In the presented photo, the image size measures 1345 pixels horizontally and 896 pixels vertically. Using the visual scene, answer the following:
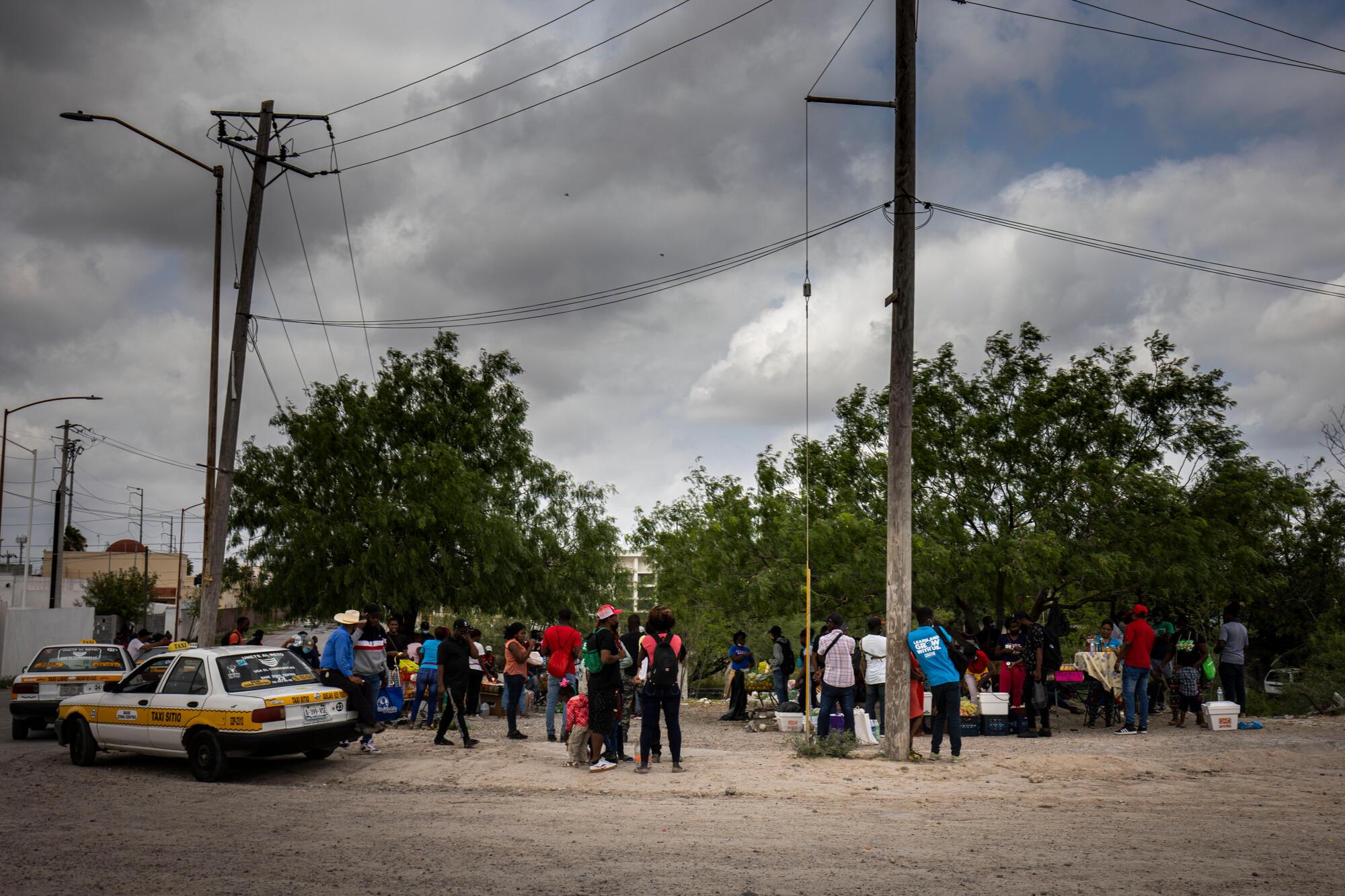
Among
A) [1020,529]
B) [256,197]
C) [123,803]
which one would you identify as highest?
[256,197]

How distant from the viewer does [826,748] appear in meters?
13.2

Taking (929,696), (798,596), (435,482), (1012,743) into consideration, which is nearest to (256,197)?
(435,482)

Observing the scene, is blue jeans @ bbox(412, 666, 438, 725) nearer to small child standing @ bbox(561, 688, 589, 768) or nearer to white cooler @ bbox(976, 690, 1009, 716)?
small child standing @ bbox(561, 688, 589, 768)

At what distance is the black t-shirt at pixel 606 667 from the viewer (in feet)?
38.7

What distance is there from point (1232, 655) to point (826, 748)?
8.26m

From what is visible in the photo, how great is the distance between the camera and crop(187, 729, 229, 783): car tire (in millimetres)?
11352

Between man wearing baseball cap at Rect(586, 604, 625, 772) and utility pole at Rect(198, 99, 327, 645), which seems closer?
man wearing baseball cap at Rect(586, 604, 625, 772)

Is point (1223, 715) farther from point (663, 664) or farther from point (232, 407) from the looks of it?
point (232, 407)

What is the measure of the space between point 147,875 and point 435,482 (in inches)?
902

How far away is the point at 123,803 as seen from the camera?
32.4ft

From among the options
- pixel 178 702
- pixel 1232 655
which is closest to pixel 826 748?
pixel 178 702

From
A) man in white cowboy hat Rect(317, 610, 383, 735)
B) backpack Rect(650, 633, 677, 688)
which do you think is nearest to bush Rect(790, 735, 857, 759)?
backpack Rect(650, 633, 677, 688)

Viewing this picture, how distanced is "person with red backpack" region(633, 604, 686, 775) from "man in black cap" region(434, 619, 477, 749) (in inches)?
130

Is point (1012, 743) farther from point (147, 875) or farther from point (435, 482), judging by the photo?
point (435, 482)
